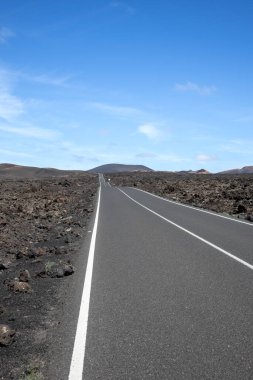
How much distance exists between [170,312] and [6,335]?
7.62 feet

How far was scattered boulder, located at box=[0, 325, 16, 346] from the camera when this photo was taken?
5868 mm

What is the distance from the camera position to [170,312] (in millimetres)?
6828

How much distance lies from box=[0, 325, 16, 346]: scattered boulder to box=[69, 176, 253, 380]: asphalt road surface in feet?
3.29

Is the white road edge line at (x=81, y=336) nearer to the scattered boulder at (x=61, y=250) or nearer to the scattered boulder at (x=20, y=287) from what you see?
the scattered boulder at (x=20, y=287)

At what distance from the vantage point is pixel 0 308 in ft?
24.4

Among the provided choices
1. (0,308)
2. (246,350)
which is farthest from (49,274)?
(246,350)

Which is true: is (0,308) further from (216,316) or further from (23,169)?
(23,169)

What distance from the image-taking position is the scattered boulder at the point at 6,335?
5868 mm

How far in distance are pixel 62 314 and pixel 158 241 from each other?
7.52m

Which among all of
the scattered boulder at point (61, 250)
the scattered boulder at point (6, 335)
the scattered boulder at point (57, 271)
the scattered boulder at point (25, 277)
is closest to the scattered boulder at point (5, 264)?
the scattered boulder at point (61, 250)

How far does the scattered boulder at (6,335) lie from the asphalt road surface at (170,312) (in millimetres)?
1002

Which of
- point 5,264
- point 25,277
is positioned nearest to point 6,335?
point 25,277

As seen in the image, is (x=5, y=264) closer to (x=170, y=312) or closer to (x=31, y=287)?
(x=31, y=287)

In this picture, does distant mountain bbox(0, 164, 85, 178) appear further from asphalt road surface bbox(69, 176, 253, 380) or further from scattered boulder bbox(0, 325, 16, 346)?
scattered boulder bbox(0, 325, 16, 346)
